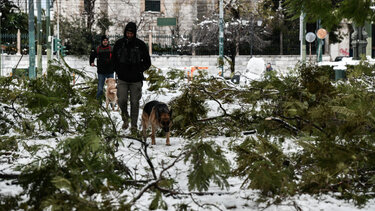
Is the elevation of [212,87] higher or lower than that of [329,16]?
lower

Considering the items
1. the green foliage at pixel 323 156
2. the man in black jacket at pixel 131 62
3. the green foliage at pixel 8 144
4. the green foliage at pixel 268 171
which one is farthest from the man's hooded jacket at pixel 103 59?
the green foliage at pixel 268 171

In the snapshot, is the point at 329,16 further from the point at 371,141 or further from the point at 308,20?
the point at 371,141

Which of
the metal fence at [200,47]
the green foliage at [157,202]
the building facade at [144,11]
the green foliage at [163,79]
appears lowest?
the green foliage at [157,202]

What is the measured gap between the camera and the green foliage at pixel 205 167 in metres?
3.31

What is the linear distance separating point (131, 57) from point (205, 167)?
530 cm

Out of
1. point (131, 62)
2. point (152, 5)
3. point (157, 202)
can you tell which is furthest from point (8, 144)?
point (152, 5)

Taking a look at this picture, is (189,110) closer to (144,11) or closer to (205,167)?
(205,167)

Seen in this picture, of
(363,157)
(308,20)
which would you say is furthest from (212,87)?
(363,157)

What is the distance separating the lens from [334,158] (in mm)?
3113

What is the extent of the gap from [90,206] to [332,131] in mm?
1741

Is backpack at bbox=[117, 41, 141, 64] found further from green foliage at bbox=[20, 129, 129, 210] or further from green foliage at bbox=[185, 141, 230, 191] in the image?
green foliage at bbox=[185, 141, 230, 191]

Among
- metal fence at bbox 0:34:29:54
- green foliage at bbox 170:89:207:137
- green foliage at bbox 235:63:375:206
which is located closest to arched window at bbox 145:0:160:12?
metal fence at bbox 0:34:29:54

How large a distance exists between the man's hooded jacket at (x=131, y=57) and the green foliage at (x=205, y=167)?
16.1 feet

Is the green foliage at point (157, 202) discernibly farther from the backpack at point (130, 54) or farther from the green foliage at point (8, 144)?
the backpack at point (130, 54)
